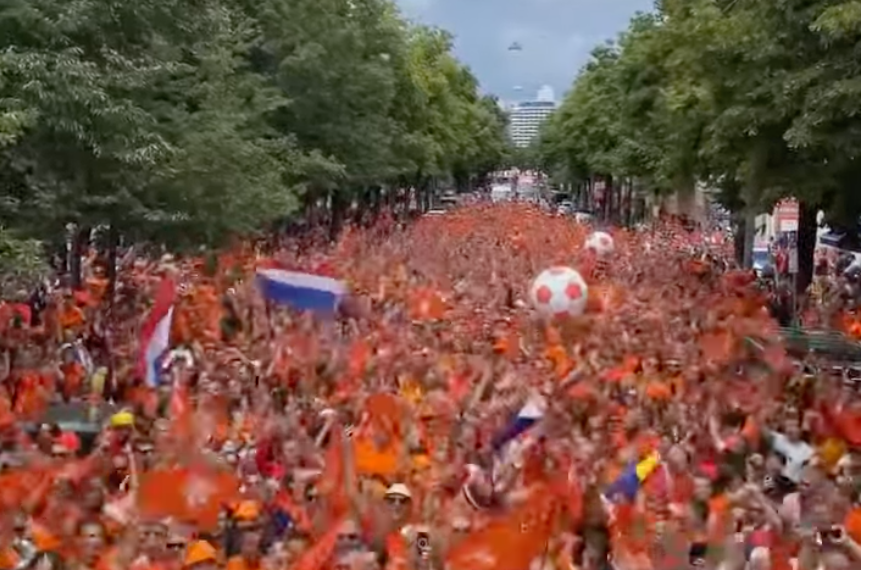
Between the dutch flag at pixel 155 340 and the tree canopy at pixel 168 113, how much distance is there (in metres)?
2.02

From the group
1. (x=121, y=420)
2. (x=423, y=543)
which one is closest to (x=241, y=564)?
(x=423, y=543)

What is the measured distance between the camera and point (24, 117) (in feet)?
48.4

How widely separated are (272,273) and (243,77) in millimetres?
11623

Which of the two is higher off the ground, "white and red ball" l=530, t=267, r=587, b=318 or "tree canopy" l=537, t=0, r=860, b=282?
"tree canopy" l=537, t=0, r=860, b=282

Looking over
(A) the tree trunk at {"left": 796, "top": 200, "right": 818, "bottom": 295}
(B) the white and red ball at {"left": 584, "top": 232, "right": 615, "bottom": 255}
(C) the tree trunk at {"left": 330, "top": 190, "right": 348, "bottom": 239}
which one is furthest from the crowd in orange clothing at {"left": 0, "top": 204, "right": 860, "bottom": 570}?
(C) the tree trunk at {"left": 330, "top": 190, "right": 348, "bottom": 239}

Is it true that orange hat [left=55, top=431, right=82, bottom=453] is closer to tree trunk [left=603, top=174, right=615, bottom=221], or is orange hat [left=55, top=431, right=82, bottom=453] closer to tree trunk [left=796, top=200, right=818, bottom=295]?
tree trunk [left=796, top=200, right=818, bottom=295]

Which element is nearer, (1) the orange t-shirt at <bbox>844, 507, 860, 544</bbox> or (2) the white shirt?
(1) the orange t-shirt at <bbox>844, 507, 860, 544</bbox>

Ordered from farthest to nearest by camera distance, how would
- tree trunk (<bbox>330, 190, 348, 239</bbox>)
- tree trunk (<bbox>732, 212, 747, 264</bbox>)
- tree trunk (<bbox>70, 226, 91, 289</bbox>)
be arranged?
tree trunk (<bbox>330, 190, 348, 239</bbox>) < tree trunk (<bbox>732, 212, 747, 264</bbox>) < tree trunk (<bbox>70, 226, 91, 289</bbox>)

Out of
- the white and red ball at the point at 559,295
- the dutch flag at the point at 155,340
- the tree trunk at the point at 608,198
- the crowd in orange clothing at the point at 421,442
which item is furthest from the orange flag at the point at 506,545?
the tree trunk at the point at 608,198

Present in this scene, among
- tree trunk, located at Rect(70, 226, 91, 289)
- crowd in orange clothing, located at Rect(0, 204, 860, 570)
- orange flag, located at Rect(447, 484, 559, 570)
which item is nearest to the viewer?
orange flag, located at Rect(447, 484, 559, 570)

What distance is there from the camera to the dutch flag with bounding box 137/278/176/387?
622 inches

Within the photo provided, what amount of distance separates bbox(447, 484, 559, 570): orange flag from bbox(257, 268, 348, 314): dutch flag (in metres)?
9.77

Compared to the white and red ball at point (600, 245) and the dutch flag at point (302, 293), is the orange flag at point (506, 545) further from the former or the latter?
the white and red ball at point (600, 245)

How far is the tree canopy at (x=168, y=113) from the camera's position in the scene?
17.5 metres
